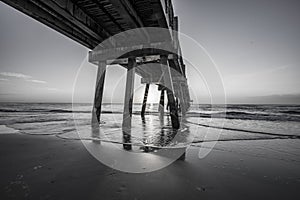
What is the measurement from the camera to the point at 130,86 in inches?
209

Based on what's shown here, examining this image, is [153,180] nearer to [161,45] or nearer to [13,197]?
[13,197]

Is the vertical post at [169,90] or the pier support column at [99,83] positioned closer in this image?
the vertical post at [169,90]

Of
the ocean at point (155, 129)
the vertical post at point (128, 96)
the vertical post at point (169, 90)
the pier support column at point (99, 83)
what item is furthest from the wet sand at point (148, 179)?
the pier support column at point (99, 83)

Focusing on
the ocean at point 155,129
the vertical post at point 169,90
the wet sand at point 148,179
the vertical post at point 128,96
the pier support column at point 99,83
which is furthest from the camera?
the pier support column at point 99,83

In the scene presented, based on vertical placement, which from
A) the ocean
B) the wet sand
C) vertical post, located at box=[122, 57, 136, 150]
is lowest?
the ocean

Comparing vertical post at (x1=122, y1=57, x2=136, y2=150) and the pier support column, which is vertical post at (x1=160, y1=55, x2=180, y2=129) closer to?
vertical post at (x1=122, y1=57, x2=136, y2=150)

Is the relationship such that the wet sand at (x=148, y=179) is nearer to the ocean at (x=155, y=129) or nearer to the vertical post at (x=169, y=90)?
the ocean at (x=155, y=129)

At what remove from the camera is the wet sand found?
1611 mm

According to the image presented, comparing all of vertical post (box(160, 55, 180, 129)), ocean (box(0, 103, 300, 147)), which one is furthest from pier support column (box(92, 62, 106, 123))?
vertical post (box(160, 55, 180, 129))

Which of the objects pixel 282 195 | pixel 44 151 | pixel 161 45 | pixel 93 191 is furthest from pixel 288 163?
pixel 44 151

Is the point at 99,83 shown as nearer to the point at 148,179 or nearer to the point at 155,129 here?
the point at 155,129

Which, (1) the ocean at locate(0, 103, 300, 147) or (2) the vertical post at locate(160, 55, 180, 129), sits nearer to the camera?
(1) the ocean at locate(0, 103, 300, 147)

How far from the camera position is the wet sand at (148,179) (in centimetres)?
161

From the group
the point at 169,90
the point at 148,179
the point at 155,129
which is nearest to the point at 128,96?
the point at 169,90
